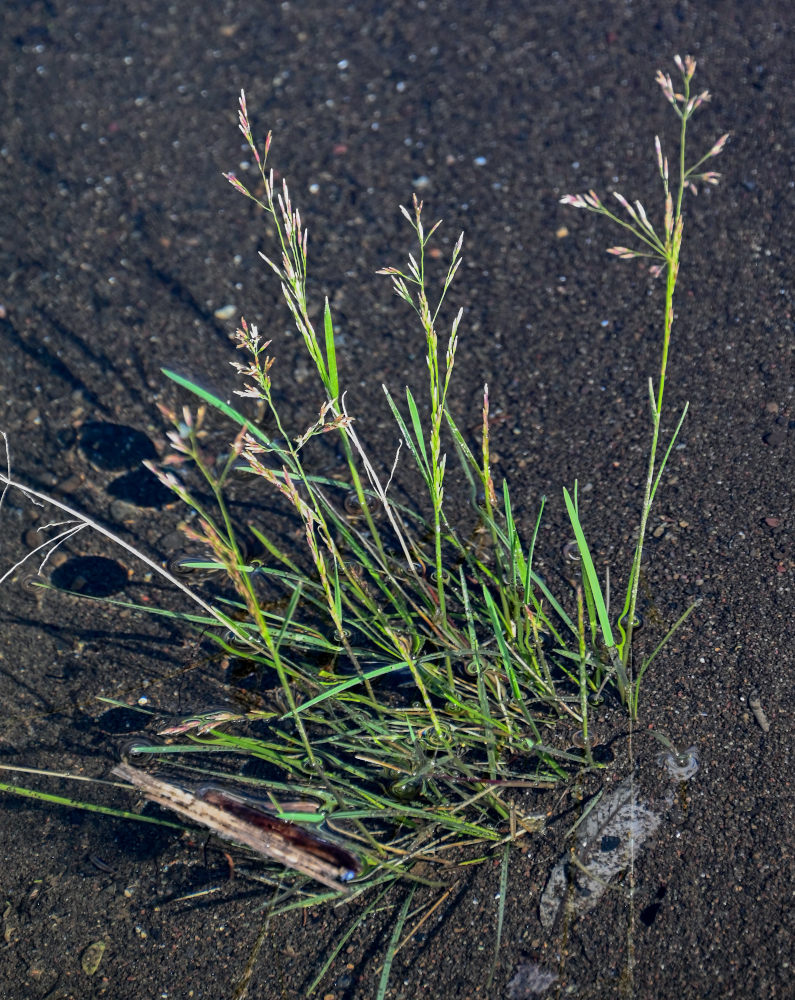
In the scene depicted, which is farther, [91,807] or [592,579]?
[91,807]

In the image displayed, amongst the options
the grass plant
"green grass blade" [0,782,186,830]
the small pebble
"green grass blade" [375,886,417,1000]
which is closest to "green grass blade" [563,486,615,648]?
the grass plant

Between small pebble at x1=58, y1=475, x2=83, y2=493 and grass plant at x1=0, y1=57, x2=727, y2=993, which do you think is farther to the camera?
small pebble at x1=58, y1=475, x2=83, y2=493

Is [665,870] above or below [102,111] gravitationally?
below

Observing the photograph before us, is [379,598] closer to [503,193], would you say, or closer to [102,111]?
[503,193]

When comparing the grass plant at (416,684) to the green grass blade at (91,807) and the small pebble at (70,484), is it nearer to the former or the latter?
the green grass blade at (91,807)

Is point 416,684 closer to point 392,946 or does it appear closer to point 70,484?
point 392,946

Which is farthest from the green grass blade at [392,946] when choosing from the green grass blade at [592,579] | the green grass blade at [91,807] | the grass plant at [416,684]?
the green grass blade at [592,579]

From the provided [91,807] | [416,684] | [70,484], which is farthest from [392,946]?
[70,484]

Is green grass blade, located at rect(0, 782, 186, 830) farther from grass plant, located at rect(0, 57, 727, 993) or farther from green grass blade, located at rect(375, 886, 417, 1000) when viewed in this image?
green grass blade, located at rect(375, 886, 417, 1000)

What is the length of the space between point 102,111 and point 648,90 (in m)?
1.92

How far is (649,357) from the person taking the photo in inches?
93.0

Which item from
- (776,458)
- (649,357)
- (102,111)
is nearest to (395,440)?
(649,357)

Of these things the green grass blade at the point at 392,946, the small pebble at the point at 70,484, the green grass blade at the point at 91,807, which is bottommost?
the green grass blade at the point at 392,946

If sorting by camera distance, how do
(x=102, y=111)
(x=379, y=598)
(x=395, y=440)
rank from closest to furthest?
1. (x=379, y=598)
2. (x=395, y=440)
3. (x=102, y=111)
